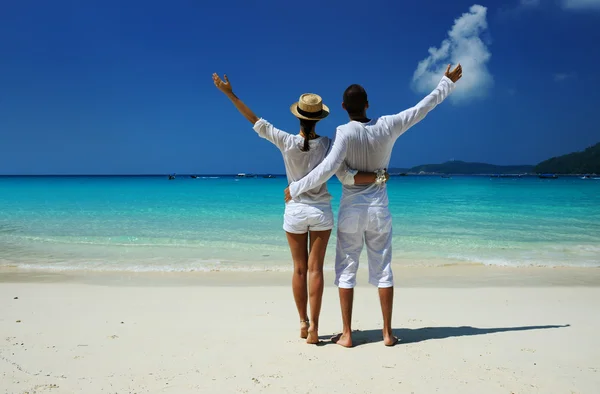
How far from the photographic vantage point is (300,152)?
145 inches

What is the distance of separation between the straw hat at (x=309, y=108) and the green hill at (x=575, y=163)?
15011 cm

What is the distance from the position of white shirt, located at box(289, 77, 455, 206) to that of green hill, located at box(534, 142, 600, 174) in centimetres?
14966

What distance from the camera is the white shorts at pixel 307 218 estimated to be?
143 inches

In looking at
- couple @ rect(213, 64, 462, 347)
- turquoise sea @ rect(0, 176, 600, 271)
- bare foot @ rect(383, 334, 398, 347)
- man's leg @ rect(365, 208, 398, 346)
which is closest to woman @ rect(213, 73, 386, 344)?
couple @ rect(213, 64, 462, 347)

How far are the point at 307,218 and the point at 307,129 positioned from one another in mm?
724

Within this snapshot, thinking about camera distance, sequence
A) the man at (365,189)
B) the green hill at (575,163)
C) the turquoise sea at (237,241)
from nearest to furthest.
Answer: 1. the man at (365,189)
2. the turquoise sea at (237,241)
3. the green hill at (575,163)

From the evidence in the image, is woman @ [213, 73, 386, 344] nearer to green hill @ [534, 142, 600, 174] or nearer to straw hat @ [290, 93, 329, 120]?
straw hat @ [290, 93, 329, 120]

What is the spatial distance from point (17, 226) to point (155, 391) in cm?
1397

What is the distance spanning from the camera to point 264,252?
977cm

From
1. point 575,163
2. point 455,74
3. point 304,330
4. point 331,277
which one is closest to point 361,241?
point 304,330

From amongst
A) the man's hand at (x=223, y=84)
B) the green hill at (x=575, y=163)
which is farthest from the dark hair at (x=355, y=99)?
the green hill at (x=575, y=163)

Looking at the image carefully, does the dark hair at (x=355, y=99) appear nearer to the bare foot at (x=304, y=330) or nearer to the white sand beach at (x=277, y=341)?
the bare foot at (x=304, y=330)

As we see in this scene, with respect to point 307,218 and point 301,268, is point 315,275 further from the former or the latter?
point 307,218

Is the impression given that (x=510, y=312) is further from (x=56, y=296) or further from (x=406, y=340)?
(x=56, y=296)
